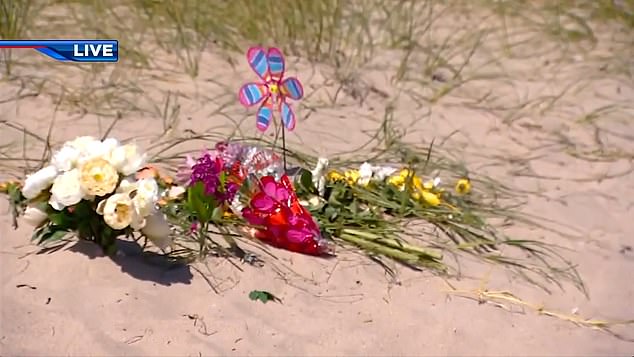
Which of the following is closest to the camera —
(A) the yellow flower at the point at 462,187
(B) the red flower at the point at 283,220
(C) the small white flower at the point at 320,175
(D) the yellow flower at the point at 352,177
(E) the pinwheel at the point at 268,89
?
(B) the red flower at the point at 283,220

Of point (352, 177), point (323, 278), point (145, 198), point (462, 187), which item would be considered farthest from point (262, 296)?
point (462, 187)

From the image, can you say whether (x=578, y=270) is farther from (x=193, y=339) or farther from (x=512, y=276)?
(x=193, y=339)

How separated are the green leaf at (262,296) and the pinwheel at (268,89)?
0.64 m

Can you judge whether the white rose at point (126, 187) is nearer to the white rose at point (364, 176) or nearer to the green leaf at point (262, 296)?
the green leaf at point (262, 296)

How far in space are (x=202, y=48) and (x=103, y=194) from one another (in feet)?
7.91

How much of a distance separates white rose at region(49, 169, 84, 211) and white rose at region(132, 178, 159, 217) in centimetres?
16

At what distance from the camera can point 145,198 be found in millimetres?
2613

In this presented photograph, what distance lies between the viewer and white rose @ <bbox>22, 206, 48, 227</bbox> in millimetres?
2689

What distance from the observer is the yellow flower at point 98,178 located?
2572 millimetres

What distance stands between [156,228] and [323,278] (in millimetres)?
Answer: 623

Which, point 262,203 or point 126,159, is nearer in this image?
point 126,159

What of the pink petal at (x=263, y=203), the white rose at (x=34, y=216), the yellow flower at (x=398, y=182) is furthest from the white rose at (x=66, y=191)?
the yellow flower at (x=398, y=182)

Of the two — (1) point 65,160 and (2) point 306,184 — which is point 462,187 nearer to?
(2) point 306,184

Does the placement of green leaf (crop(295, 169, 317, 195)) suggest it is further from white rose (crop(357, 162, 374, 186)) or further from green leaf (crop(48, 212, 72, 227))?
green leaf (crop(48, 212, 72, 227))
